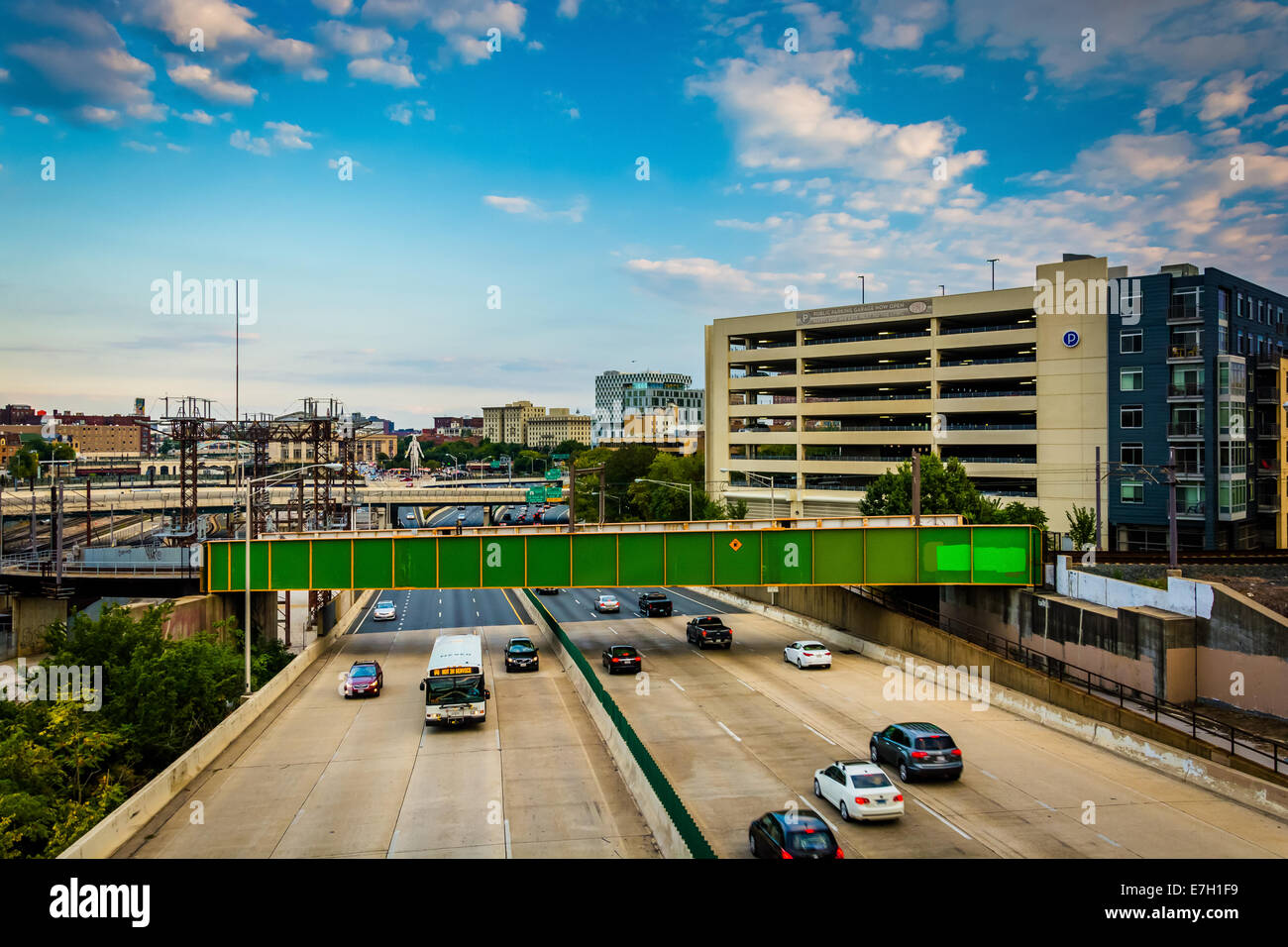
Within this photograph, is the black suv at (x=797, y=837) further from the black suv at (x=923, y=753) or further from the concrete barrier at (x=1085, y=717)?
the concrete barrier at (x=1085, y=717)

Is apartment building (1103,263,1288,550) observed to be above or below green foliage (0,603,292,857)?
above

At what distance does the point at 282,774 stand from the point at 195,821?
3.68m

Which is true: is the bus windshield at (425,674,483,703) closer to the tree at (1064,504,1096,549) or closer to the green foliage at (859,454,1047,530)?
the green foliage at (859,454,1047,530)

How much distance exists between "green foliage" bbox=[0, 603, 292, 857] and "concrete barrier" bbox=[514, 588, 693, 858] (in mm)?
12515

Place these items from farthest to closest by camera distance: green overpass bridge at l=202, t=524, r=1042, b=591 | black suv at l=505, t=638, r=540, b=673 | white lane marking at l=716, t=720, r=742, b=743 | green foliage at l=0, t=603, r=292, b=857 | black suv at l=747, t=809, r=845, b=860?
green overpass bridge at l=202, t=524, r=1042, b=591, black suv at l=505, t=638, r=540, b=673, white lane marking at l=716, t=720, r=742, b=743, green foliage at l=0, t=603, r=292, b=857, black suv at l=747, t=809, r=845, b=860

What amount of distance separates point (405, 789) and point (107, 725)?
10.5 m

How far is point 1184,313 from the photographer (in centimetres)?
5878

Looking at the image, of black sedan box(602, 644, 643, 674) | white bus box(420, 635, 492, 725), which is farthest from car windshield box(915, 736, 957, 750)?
black sedan box(602, 644, 643, 674)

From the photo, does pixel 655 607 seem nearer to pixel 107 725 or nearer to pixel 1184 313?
pixel 107 725

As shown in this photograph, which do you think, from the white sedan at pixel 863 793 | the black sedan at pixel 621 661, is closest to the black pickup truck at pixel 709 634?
the black sedan at pixel 621 661

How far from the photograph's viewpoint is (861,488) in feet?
254

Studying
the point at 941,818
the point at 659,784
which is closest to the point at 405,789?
the point at 659,784

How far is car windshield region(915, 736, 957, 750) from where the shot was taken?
2219 cm

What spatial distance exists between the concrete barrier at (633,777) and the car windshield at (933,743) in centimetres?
735
